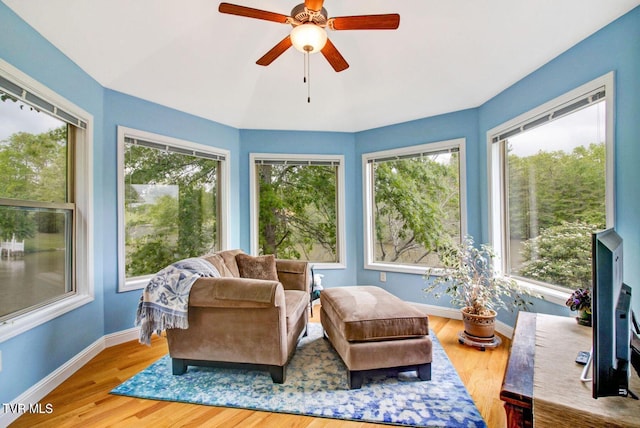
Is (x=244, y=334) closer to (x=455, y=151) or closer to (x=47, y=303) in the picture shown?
(x=47, y=303)

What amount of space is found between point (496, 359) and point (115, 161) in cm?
381

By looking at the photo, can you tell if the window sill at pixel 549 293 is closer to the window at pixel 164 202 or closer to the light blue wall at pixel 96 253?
the window at pixel 164 202

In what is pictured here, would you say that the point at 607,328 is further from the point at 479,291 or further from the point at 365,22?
the point at 479,291

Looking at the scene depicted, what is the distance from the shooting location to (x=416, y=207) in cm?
371

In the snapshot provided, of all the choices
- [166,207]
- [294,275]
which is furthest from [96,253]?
[294,275]

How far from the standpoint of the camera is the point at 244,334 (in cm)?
201

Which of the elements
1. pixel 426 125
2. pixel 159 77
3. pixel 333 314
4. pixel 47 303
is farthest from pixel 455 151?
pixel 47 303

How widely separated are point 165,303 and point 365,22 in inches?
85.9

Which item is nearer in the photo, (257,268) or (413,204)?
(257,268)

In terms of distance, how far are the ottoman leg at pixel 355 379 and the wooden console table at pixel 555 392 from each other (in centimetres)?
97

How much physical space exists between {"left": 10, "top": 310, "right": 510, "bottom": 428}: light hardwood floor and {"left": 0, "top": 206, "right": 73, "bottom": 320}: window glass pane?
0.66m

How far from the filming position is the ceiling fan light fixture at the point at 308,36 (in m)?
1.70

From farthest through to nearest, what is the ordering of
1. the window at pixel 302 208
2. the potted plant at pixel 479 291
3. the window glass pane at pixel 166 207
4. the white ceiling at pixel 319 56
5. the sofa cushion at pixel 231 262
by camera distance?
the window at pixel 302 208 → the window glass pane at pixel 166 207 → the sofa cushion at pixel 231 262 → the potted plant at pixel 479 291 → the white ceiling at pixel 319 56

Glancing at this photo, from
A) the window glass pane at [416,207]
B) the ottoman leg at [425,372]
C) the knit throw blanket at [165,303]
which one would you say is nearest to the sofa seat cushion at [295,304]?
the knit throw blanket at [165,303]
